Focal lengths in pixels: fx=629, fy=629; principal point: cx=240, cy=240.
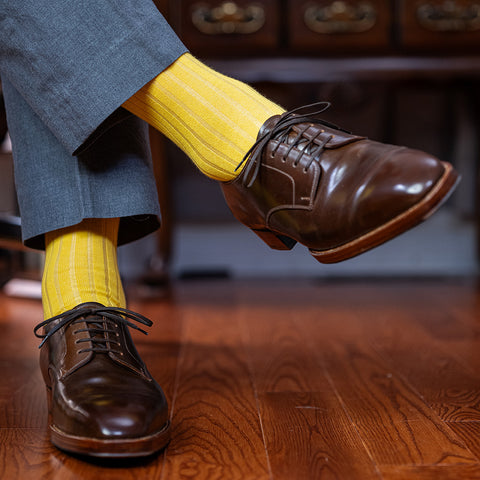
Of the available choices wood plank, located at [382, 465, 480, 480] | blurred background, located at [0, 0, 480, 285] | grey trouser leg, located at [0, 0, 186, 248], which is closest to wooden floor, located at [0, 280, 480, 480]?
wood plank, located at [382, 465, 480, 480]

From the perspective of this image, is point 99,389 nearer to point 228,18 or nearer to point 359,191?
point 359,191

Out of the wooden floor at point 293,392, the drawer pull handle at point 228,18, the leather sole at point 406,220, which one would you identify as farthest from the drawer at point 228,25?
the leather sole at point 406,220

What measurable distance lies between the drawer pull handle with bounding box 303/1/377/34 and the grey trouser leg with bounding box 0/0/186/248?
0.77 metres

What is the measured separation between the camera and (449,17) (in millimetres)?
1307

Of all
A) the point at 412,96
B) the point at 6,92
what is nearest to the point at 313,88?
the point at 412,96

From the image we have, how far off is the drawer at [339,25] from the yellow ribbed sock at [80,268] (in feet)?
2.57

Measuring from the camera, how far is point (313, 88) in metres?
1.74

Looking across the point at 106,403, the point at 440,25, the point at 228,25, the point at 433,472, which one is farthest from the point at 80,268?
the point at 440,25

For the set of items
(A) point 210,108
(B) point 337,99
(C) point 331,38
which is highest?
(A) point 210,108

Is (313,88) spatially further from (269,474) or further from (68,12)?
(269,474)

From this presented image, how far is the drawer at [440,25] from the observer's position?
1.30m

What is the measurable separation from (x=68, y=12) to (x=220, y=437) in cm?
42

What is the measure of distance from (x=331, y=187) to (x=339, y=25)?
86cm

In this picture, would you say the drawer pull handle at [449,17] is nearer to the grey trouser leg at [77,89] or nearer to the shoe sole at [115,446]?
the grey trouser leg at [77,89]
